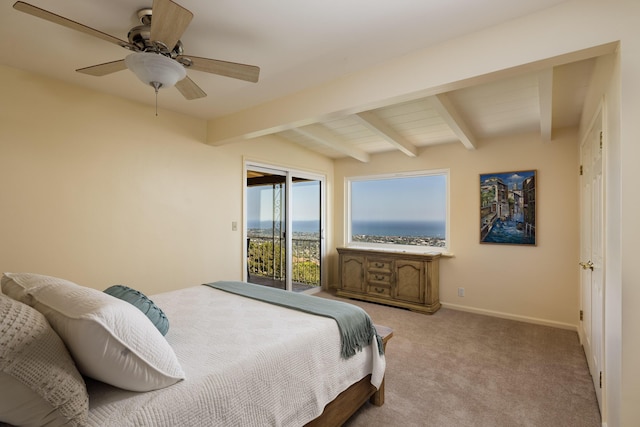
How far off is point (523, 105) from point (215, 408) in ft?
11.6

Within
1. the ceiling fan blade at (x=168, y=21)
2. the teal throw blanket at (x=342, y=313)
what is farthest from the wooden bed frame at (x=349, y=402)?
the ceiling fan blade at (x=168, y=21)

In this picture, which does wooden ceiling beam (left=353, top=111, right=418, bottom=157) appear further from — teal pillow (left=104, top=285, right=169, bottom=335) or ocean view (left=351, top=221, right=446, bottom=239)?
teal pillow (left=104, top=285, right=169, bottom=335)

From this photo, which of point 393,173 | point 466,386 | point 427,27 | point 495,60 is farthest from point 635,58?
point 393,173

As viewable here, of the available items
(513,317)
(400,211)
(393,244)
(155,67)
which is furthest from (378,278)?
(155,67)

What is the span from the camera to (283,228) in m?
4.77

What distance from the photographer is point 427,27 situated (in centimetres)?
188

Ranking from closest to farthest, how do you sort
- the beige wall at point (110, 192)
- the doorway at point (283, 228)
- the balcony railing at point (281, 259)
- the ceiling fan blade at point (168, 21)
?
the ceiling fan blade at point (168, 21) → the beige wall at point (110, 192) → the doorway at point (283, 228) → the balcony railing at point (281, 259)

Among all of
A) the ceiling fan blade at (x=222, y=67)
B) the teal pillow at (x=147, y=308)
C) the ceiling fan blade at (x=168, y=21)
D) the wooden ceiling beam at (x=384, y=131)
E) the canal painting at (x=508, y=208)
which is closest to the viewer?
the ceiling fan blade at (x=168, y=21)

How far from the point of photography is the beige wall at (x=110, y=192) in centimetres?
248

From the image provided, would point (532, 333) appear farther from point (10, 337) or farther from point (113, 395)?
point (10, 337)

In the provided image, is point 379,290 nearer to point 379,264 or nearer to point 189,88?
point 379,264

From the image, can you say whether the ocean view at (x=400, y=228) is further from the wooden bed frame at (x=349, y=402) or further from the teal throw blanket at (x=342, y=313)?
the teal throw blanket at (x=342, y=313)

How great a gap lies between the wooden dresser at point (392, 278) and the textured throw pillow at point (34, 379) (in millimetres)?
3899

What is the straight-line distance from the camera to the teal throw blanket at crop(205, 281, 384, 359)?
6.27 feet
